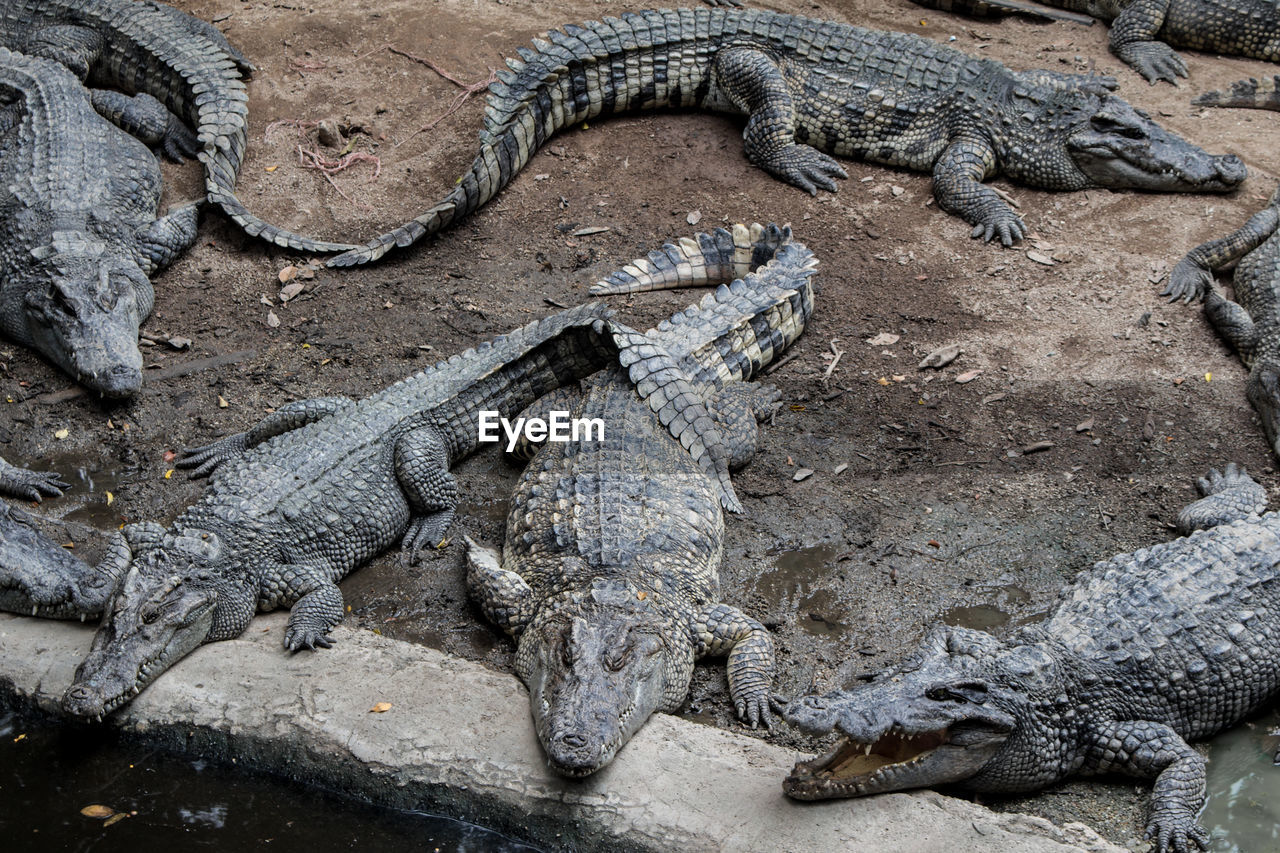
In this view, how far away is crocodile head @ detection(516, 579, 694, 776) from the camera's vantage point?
138 inches

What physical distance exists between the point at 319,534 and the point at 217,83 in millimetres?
4065

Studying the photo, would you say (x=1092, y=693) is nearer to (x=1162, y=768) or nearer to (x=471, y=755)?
(x=1162, y=768)

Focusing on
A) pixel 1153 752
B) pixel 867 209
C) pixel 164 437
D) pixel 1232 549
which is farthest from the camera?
pixel 867 209

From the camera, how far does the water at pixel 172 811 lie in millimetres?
3484

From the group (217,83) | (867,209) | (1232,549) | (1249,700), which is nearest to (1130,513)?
(1232,549)

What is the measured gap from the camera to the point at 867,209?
6.80 meters

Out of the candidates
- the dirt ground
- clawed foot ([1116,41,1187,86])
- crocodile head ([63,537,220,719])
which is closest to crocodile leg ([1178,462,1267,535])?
the dirt ground

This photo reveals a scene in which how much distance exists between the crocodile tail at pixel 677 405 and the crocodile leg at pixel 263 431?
1308 mm

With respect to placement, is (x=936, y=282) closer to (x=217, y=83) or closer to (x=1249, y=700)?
(x=1249, y=700)

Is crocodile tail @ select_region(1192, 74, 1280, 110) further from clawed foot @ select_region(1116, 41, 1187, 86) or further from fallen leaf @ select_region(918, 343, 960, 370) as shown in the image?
fallen leaf @ select_region(918, 343, 960, 370)

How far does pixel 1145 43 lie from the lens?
26.4 ft

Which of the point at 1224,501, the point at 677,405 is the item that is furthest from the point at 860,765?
the point at 1224,501

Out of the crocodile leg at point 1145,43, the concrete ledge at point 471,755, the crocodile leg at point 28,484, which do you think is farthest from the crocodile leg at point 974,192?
the crocodile leg at point 28,484

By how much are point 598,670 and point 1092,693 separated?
1.67 metres
